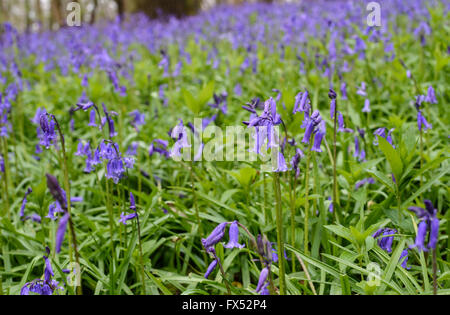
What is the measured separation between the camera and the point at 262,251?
1.49 m

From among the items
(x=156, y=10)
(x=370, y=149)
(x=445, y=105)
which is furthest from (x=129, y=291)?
(x=156, y=10)

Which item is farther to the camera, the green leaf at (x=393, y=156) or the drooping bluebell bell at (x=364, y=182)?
the drooping bluebell bell at (x=364, y=182)

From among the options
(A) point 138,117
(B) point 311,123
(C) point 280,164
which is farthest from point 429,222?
(A) point 138,117

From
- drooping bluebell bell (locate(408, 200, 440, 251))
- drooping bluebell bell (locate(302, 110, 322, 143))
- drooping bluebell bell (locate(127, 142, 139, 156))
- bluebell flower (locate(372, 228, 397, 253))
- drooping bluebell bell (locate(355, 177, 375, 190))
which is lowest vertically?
bluebell flower (locate(372, 228, 397, 253))

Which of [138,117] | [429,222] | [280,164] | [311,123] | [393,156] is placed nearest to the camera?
[429,222]

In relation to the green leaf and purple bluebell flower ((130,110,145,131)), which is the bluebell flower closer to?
the green leaf

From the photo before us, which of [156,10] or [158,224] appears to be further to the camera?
[156,10]

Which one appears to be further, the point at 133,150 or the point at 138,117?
the point at 138,117

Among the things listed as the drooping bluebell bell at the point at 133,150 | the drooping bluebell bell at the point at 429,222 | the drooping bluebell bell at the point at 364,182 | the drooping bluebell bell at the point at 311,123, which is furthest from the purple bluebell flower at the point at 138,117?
the drooping bluebell bell at the point at 429,222

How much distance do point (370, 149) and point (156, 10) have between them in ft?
37.9

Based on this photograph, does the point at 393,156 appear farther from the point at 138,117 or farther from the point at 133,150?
the point at 138,117

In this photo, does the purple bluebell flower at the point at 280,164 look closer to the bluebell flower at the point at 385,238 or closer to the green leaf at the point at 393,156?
the green leaf at the point at 393,156

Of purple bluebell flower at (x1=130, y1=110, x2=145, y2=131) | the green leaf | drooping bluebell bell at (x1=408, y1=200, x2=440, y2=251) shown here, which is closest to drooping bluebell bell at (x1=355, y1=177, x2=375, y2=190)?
the green leaf
